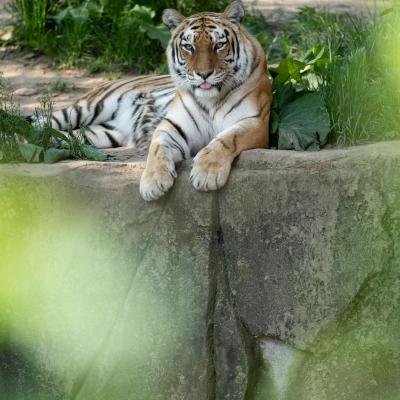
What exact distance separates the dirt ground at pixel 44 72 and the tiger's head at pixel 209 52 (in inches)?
63.6

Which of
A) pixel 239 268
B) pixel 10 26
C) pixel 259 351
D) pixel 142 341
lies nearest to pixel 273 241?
pixel 239 268

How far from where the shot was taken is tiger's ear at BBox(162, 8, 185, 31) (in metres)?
4.91

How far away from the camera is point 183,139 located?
4707mm

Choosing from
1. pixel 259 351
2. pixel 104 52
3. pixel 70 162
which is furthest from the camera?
pixel 104 52

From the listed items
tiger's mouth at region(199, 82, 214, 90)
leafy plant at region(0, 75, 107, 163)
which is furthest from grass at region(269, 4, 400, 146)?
leafy plant at region(0, 75, 107, 163)

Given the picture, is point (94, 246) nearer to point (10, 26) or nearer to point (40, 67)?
point (40, 67)

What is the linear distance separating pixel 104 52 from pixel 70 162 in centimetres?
274

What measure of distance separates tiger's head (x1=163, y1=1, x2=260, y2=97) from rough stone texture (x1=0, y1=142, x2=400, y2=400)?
0.54 m

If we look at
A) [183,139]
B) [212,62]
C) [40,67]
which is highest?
[212,62]

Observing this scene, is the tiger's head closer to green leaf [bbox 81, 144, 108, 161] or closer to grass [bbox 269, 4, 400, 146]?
grass [bbox 269, 4, 400, 146]

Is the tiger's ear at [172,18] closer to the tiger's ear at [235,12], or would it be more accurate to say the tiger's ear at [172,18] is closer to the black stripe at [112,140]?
the tiger's ear at [235,12]

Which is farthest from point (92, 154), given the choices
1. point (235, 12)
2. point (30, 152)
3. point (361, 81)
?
point (361, 81)

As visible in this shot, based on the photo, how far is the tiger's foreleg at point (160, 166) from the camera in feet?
13.5

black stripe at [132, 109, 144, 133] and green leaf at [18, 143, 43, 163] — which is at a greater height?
green leaf at [18, 143, 43, 163]
